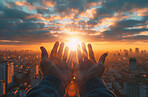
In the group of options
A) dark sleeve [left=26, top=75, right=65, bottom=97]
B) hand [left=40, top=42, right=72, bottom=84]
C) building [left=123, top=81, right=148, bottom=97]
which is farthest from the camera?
building [left=123, top=81, right=148, bottom=97]

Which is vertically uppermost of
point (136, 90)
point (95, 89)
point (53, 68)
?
point (53, 68)

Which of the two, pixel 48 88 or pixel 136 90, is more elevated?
pixel 48 88

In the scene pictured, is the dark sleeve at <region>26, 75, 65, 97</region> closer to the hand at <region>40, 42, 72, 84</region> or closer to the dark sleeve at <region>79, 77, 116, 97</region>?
the hand at <region>40, 42, 72, 84</region>

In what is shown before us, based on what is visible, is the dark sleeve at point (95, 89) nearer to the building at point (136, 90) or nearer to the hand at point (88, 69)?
the hand at point (88, 69)

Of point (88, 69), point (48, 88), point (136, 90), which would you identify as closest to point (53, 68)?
point (48, 88)

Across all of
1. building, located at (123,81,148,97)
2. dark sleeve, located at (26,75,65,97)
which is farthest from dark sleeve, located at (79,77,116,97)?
building, located at (123,81,148,97)

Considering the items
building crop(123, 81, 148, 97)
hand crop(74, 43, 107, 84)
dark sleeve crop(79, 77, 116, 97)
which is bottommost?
building crop(123, 81, 148, 97)

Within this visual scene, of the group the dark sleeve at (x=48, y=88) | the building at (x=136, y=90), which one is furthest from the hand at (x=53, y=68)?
the building at (x=136, y=90)

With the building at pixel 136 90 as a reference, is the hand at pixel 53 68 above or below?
above

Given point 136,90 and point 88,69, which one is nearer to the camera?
point 88,69

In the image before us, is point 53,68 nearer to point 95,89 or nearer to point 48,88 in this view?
point 48,88
